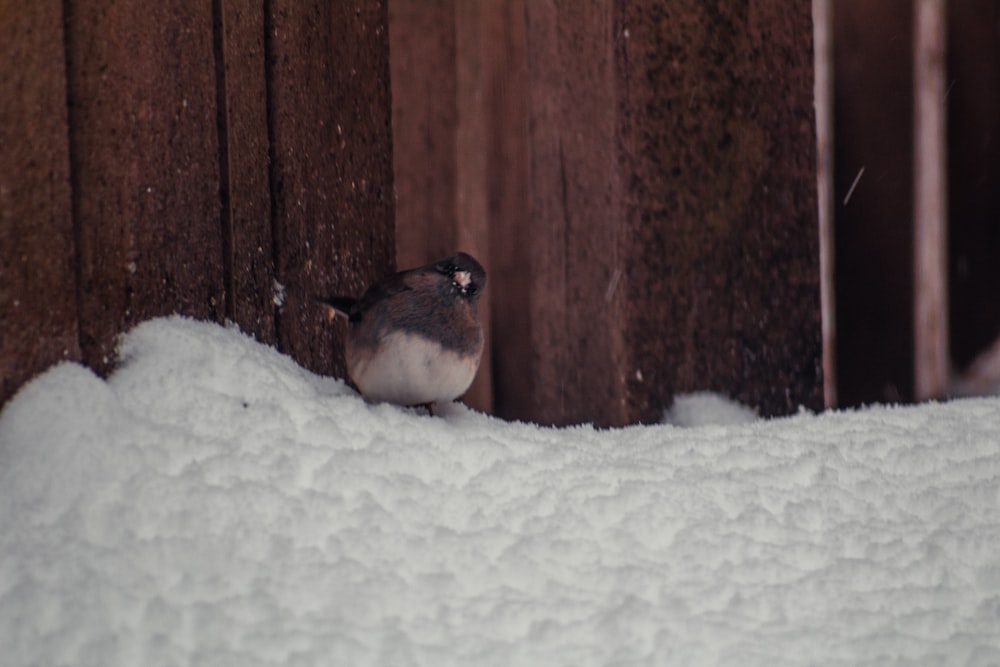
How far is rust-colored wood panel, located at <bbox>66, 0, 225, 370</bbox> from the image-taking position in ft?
4.74

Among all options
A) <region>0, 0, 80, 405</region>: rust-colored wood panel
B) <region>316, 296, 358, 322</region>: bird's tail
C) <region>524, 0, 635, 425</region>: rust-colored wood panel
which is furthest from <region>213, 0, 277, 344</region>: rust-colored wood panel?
<region>524, 0, 635, 425</region>: rust-colored wood panel

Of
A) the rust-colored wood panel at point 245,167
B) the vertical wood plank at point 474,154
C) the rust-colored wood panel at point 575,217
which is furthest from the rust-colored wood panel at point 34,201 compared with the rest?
the vertical wood plank at point 474,154

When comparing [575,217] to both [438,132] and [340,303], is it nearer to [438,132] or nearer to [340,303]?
[340,303]

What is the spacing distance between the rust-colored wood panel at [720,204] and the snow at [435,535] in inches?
20.2

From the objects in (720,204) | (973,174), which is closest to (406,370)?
(720,204)

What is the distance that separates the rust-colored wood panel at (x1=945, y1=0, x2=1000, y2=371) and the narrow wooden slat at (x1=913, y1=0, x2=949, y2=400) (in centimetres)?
3

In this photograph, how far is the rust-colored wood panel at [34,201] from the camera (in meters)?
1.34

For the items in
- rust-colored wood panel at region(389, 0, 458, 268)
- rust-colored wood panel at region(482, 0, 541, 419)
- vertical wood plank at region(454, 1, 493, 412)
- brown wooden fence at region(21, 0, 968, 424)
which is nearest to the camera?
brown wooden fence at region(21, 0, 968, 424)

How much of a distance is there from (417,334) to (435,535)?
56cm

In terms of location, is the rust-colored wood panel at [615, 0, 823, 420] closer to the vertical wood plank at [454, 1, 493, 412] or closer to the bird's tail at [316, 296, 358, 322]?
the bird's tail at [316, 296, 358, 322]

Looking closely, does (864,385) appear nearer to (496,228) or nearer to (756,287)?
(756,287)

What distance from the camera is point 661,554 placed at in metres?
1.31

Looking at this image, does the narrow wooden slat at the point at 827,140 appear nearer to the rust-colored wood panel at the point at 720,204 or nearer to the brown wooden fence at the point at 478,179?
the brown wooden fence at the point at 478,179

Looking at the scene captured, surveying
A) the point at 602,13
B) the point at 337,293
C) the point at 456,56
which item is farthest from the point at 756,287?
the point at 456,56
